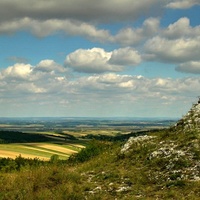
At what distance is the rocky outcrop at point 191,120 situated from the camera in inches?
1124

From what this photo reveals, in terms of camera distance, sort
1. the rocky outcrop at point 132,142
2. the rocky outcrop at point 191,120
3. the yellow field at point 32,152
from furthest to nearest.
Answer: the yellow field at point 32,152
the rocky outcrop at point 132,142
the rocky outcrop at point 191,120

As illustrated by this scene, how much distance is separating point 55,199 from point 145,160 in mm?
9296

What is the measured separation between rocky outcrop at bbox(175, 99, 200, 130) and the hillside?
0.16 m

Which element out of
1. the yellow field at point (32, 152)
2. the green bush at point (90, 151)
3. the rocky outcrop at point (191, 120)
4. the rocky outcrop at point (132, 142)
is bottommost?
the yellow field at point (32, 152)

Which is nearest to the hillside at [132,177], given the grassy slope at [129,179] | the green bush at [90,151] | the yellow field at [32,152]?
the grassy slope at [129,179]

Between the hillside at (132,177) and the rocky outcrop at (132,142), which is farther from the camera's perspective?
the rocky outcrop at (132,142)

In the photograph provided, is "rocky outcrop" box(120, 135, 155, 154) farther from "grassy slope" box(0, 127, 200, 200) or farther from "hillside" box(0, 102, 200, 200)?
"grassy slope" box(0, 127, 200, 200)

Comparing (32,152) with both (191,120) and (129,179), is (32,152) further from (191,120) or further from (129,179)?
(129,179)

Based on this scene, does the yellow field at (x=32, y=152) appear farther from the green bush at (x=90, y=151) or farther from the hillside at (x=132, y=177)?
the hillside at (x=132, y=177)

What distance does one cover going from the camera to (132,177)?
2147 cm

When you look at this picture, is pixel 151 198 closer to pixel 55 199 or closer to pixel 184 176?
pixel 184 176

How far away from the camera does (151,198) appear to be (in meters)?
16.9

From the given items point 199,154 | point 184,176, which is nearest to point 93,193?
point 184,176

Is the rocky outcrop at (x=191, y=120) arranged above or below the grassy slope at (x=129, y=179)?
above
